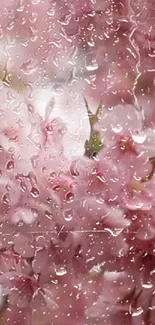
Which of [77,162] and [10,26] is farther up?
[10,26]

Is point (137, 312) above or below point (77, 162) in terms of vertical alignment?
below

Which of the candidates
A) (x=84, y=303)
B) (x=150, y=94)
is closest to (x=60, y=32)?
(x=150, y=94)

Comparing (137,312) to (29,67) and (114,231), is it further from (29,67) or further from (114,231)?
(29,67)

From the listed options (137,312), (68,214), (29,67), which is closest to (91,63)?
(29,67)

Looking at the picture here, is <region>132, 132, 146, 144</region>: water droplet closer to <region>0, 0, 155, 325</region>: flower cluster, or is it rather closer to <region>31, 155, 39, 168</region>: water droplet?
<region>0, 0, 155, 325</region>: flower cluster

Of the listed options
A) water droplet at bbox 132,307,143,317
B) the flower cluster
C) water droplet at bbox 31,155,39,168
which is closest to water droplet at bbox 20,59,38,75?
the flower cluster

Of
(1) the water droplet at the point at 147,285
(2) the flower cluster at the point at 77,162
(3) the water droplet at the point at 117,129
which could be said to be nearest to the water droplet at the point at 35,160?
(2) the flower cluster at the point at 77,162

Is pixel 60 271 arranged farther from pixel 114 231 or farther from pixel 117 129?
pixel 117 129

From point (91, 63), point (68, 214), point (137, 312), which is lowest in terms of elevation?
point (137, 312)

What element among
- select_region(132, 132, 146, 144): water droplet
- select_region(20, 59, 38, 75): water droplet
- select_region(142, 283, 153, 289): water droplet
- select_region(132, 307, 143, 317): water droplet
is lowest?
select_region(132, 307, 143, 317): water droplet

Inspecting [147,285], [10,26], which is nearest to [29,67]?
[10,26]
